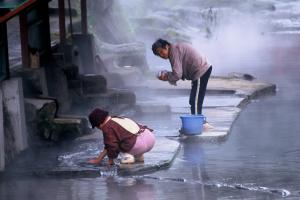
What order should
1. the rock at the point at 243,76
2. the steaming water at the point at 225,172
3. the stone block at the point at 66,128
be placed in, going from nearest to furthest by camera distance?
the steaming water at the point at 225,172
the stone block at the point at 66,128
the rock at the point at 243,76

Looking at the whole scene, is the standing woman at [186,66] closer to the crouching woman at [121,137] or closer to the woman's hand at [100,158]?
the crouching woman at [121,137]

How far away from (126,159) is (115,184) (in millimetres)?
682

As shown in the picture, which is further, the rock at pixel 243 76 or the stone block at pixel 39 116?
the rock at pixel 243 76

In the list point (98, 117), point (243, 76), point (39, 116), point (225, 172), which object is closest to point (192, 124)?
point (39, 116)

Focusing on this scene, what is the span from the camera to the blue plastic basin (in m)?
12.8

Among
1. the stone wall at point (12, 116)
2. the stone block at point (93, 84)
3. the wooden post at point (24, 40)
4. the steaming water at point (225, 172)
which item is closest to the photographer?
the steaming water at point (225, 172)

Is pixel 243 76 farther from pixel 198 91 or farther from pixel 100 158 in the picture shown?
pixel 100 158

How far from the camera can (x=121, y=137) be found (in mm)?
10602

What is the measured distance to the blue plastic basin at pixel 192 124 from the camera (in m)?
12.8

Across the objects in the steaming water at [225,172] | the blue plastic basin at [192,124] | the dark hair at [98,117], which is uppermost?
the dark hair at [98,117]

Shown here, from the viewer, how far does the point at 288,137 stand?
1327 centimetres

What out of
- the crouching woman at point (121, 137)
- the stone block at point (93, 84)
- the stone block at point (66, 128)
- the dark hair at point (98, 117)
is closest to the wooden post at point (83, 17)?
the stone block at point (93, 84)

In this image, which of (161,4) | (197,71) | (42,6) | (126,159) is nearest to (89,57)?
(42,6)

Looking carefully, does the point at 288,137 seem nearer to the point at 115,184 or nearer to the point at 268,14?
the point at 115,184
